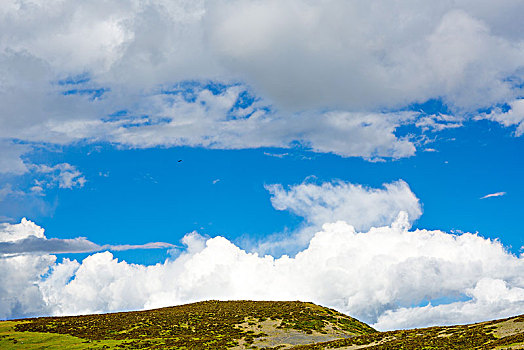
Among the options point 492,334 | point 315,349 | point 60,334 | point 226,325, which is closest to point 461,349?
point 492,334

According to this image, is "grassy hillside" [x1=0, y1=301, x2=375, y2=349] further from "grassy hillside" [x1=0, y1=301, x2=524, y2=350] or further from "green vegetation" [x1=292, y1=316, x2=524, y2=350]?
"green vegetation" [x1=292, y1=316, x2=524, y2=350]

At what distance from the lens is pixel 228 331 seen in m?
77.6

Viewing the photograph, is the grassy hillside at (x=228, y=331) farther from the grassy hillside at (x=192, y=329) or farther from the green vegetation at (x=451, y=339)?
the green vegetation at (x=451, y=339)

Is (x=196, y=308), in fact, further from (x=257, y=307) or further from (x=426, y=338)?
(x=426, y=338)

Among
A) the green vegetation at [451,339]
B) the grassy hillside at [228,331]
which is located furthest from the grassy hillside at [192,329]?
the green vegetation at [451,339]

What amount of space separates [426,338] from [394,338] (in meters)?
6.74

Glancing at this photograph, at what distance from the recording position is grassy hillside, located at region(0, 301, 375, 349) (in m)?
71.4

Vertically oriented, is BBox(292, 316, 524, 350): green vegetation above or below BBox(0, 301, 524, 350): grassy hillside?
below

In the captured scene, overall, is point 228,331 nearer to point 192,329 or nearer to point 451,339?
point 192,329

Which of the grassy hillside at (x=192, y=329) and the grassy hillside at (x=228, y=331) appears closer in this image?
the grassy hillside at (x=228, y=331)

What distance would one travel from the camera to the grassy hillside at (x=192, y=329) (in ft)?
234

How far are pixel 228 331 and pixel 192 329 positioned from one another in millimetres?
7366

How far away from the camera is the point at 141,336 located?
75.5 m

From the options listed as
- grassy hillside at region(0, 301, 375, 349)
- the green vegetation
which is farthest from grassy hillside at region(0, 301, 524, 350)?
the green vegetation
